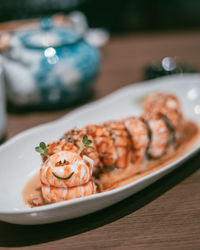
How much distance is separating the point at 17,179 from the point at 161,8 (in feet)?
12.9

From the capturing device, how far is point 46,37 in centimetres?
170

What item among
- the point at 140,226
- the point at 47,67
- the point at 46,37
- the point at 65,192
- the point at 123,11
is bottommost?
the point at 140,226

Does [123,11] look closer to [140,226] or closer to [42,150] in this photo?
[42,150]

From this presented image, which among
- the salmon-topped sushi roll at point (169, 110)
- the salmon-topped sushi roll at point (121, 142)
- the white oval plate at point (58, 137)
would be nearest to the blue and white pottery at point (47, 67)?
the white oval plate at point (58, 137)

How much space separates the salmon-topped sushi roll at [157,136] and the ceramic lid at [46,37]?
679 mm

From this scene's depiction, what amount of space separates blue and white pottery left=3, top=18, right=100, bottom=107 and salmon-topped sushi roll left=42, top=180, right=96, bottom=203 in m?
0.76

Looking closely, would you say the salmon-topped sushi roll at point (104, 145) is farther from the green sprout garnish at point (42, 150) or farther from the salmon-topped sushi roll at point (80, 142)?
the green sprout garnish at point (42, 150)

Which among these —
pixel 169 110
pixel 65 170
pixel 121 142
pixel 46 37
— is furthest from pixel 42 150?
pixel 46 37

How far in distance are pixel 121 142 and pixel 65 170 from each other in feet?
1.03

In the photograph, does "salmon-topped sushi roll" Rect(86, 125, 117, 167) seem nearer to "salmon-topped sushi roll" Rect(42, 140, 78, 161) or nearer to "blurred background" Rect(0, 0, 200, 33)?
"salmon-topped sushi roll" Rect(42, 140, 78, 161)

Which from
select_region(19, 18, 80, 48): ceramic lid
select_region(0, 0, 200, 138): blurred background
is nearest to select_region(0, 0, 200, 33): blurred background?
select_region(0, 0, 200, 138): blurred background

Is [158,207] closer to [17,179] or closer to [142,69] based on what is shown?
[17,179]

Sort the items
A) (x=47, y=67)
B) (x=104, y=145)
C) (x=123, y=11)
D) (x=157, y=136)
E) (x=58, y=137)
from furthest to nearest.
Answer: (x=123, y=11) < (x=47, y=67) < (x=58, y=137) < (x=157, y=136) < (x=104, y=145)

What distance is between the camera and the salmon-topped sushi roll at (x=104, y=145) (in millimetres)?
1164
